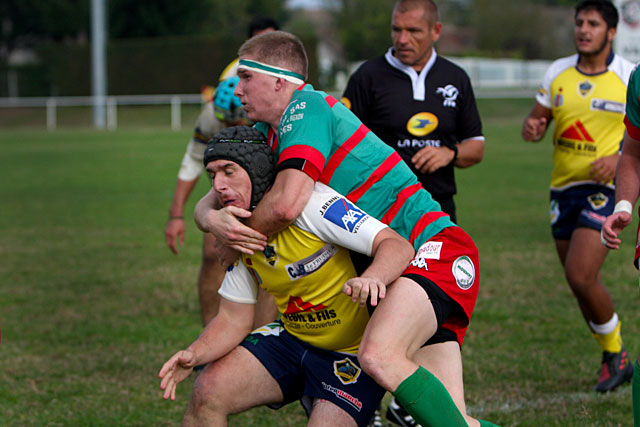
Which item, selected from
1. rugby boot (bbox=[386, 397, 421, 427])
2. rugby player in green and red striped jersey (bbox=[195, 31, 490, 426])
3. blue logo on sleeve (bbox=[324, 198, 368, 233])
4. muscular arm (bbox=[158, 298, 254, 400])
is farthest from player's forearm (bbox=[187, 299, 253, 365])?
rugby boot (bbox=[386, 397, 421, 427])

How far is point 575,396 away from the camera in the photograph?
16.9 feet

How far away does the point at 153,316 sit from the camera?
290 inches

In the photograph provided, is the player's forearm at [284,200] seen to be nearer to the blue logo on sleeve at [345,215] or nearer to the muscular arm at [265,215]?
the muscular arm at [265,215]

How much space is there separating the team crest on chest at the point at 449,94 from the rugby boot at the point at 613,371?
76.1 inches

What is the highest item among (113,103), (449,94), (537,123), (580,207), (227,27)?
(449,94)

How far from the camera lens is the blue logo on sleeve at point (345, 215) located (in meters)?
3.28

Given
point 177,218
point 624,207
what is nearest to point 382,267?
point 624,207

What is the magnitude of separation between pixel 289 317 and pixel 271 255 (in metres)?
0.34

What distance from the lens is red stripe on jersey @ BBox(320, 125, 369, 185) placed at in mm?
3486

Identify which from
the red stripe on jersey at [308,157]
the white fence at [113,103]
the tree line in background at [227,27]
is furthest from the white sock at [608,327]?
the tree line in background at [227,27]

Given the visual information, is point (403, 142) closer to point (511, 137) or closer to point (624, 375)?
point (624, 375)

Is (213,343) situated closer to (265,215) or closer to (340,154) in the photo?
(265,215)

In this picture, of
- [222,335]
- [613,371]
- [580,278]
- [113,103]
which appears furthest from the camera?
[113,103]

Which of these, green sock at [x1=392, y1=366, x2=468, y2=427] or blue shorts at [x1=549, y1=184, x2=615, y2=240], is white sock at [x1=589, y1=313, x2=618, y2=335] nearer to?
blue shorts at [x1=549, y1=184, x2=615, y2=240]
